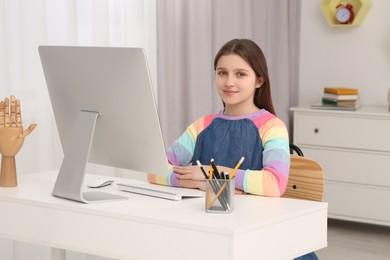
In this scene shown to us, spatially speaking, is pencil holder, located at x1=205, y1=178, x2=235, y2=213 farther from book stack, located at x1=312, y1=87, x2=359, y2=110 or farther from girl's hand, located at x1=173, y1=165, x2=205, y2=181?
book stack, located at x1=312, y1=87, x2=359, y2=110

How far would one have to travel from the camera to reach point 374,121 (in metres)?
4.43

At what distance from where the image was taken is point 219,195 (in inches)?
77.5

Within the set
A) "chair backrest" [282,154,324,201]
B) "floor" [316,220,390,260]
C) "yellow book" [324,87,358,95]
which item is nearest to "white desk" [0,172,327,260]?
"chair backrest" [282,154,324,201]

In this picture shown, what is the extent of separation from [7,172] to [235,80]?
0.77 m

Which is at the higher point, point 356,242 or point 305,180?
point 305,180

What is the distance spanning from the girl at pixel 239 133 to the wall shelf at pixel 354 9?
2.52 metres

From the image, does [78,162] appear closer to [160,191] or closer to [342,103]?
[160,191]

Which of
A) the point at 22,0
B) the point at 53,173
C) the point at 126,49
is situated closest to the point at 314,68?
the point at 22,0

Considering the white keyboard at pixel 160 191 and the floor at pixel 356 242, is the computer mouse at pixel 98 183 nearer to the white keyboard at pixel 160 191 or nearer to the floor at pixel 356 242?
the white keyboard at pixel 160 191

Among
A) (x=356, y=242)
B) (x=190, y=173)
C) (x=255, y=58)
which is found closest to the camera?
(x=190, y=173)

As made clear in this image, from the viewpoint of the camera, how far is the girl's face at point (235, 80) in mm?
2391

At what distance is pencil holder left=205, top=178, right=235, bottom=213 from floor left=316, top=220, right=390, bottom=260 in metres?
2.23

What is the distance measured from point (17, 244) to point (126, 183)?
0.99m

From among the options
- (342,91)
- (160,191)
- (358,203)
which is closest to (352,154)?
(358,203)
